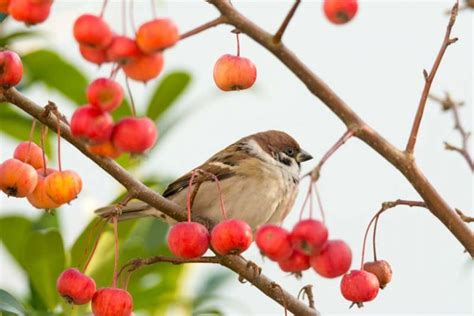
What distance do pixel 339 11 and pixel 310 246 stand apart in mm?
560

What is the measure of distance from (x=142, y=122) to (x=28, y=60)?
2.85 m

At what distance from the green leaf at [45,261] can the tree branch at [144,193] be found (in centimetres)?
92

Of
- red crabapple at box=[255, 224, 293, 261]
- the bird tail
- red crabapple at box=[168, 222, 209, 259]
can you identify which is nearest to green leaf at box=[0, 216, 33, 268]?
the bird tail

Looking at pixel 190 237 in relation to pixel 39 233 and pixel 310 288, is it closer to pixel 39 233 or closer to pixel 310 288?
pixel 310 288

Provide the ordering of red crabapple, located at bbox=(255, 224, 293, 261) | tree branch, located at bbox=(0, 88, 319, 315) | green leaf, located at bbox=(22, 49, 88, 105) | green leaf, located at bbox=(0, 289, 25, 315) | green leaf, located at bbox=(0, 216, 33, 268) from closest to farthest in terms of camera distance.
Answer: red crabapple, located at bbox=(255, 224, 293, 261) < tree branch, located at bbox=(0, 88, 319, 315) < green leaf, located at bbox=(0, 289, 25, 315) < green leaf, located at bbox=(0, 216, 33, 268) < green leaf, located at bbox=(22, 49, 88, 105)

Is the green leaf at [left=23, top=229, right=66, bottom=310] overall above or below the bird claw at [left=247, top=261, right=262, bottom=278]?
above

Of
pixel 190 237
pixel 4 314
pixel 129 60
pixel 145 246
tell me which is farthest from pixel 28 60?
pixel 129 60

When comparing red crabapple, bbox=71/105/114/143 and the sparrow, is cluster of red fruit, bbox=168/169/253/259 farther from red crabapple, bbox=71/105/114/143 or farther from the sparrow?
the sparrow

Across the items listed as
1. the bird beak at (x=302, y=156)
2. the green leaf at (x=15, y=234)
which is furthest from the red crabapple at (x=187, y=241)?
the bird beak at (x=302, y=156)

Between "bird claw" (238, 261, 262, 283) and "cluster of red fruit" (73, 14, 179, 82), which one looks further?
"bird claw" (238, 261, 262, 283)

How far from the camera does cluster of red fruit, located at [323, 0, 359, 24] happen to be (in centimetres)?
238

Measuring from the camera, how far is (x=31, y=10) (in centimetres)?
237

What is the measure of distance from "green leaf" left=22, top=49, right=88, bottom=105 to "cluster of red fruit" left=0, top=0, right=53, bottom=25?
8.70 ft

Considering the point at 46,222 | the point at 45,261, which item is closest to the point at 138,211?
the point at 46,222
